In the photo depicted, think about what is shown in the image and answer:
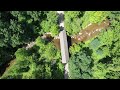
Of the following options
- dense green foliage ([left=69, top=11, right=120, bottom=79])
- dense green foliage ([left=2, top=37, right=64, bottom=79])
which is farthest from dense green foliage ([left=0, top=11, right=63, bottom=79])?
dense green foliage ([left=69, top=11, right=120, bottom=79])

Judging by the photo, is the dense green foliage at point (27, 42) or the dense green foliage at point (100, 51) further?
the dense green foliage at point (100, 51)

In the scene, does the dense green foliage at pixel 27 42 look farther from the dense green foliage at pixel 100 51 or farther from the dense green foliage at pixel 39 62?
the dense green foliage at pixel 100 51

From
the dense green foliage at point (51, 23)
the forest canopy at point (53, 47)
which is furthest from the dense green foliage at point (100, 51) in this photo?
the dense green foliage at point (51, 23)

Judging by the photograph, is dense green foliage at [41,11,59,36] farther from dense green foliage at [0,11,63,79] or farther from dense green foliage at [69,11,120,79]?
dense green foliage at [69,11,120,79]

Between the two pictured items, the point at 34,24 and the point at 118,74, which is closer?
the point at 118,74

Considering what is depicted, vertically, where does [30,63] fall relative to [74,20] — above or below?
below

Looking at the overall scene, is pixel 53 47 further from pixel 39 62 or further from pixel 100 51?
pixel 100 51

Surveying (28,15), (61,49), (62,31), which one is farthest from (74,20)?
(28,15)
